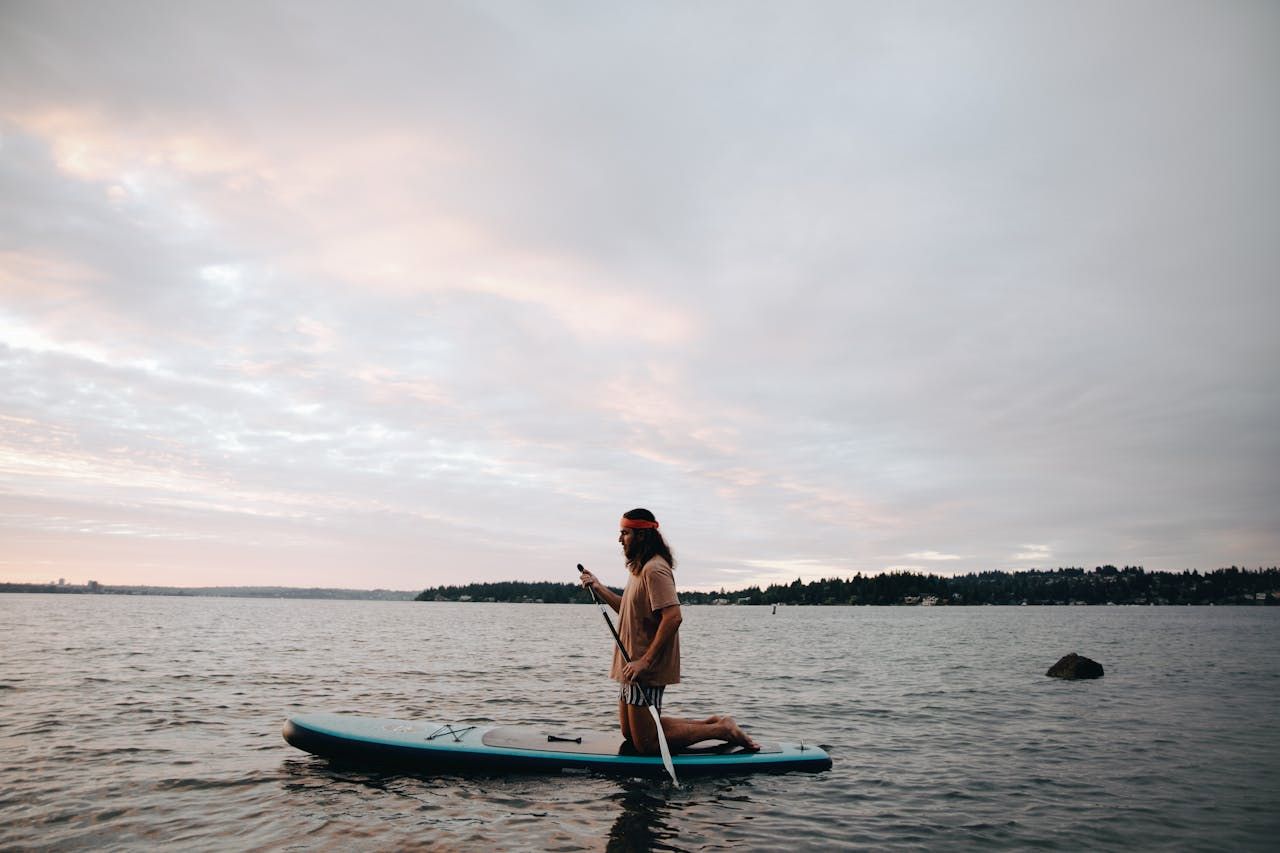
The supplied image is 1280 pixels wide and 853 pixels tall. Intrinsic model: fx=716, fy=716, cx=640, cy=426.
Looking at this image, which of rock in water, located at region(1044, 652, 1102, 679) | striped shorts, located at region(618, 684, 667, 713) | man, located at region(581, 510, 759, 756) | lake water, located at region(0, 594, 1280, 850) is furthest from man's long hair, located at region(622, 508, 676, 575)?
rock in water, located at region(1044, 652, 1102, 679)

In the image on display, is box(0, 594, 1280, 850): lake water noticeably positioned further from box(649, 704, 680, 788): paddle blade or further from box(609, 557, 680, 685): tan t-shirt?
box(609, 557, 680, 685): tan t-shirt

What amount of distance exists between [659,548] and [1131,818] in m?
6.19

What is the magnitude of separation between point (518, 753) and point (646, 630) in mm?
2639

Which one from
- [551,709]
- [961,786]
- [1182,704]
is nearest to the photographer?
[961,786]

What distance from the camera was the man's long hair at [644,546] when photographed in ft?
27.6

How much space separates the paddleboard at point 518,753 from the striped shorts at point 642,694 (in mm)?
913

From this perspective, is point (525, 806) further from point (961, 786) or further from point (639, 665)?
point (961, 786)

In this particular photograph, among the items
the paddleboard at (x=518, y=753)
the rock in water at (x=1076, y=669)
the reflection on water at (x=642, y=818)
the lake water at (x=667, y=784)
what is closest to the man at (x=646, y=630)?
the paddleboard at (x=518, y=753)

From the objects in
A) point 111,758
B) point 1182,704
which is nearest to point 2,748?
point 111,758

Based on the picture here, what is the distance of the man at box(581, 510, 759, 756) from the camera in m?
8.08

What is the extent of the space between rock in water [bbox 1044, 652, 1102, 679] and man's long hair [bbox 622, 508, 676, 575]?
66.0ft

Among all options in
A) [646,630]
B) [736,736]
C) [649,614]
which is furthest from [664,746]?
[649,614]

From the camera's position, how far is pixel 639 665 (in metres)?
8.09

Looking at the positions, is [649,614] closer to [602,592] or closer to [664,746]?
[602,592]
